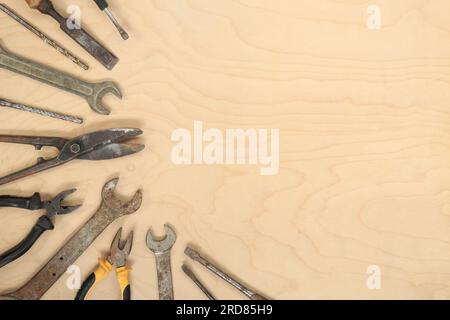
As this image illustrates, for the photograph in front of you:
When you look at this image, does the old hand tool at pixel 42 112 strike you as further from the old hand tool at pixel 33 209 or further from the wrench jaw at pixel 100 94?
the old hand tool at pixel 33 209

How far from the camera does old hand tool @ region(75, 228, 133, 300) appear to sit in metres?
1.16

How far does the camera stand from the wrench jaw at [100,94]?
1.12m

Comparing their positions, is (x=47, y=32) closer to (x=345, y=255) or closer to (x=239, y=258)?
(x=239, y=258)

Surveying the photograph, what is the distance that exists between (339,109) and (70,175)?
697 mm

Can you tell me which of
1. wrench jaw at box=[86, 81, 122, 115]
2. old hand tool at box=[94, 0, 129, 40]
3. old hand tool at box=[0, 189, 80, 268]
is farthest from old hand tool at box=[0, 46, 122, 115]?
old hand tool at box=[0, 189, 80, 268]

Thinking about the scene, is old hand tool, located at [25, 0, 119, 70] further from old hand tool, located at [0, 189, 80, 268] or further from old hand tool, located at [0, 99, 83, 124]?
old hand tool, located at [0, 189, 80, 268]

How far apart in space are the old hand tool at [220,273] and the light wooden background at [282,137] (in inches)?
1.2

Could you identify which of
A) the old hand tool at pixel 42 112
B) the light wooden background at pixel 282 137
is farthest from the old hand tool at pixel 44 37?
the old hand tool at pixel 42 112

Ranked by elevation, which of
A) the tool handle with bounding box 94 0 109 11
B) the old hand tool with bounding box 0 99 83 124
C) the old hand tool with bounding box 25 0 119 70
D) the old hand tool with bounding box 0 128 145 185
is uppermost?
the tool handle with bounding box 94 0 109 11

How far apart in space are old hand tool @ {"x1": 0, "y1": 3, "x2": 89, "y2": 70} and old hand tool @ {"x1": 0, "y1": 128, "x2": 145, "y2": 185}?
0.17 metres

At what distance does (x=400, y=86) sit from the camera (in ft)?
3.89


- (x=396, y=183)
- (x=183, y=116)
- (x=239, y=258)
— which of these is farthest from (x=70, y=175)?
(x=396, y=183)

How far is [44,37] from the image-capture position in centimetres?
110
